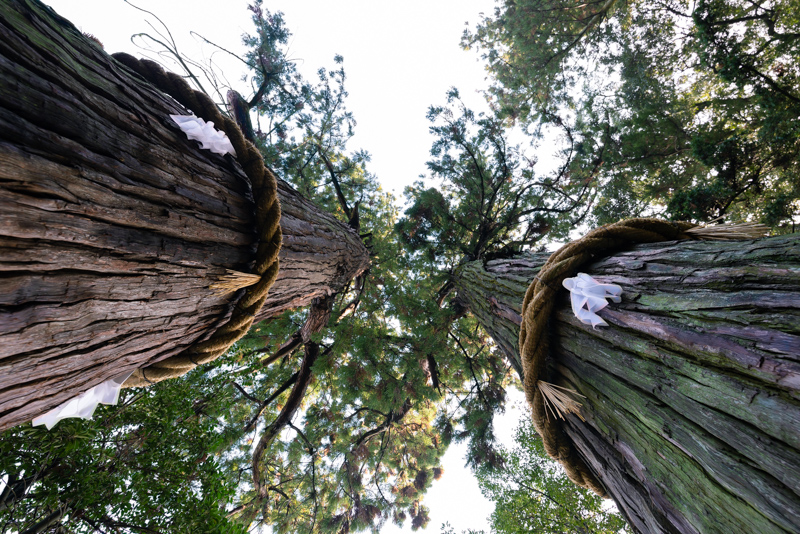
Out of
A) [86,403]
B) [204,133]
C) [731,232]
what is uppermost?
[731,232]

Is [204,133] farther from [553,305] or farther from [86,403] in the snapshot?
[553,305]

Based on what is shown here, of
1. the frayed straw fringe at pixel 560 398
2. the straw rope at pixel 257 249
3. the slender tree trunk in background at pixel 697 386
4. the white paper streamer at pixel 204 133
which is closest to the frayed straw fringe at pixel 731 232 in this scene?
the slender tree trunk in background at pixel 697 386

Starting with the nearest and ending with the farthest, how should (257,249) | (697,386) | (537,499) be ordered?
1. (697,386)
2. (257,249)
3. (537,499)

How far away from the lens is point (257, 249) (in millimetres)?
1645

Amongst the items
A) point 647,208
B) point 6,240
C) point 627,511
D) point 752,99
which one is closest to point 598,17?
point 752,99

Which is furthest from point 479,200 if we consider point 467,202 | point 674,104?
point 674,104

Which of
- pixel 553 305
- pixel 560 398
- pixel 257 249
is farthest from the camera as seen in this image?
pixel 257 249

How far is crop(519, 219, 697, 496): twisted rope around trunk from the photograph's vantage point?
4.74ft

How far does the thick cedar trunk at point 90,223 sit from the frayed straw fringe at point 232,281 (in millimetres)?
50

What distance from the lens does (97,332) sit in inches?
38.8

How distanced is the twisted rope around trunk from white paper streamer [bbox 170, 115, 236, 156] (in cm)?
191

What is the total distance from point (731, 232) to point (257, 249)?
234 cm

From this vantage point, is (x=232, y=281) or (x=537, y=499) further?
(x=537, y=499)

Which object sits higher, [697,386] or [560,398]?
[697,386]
